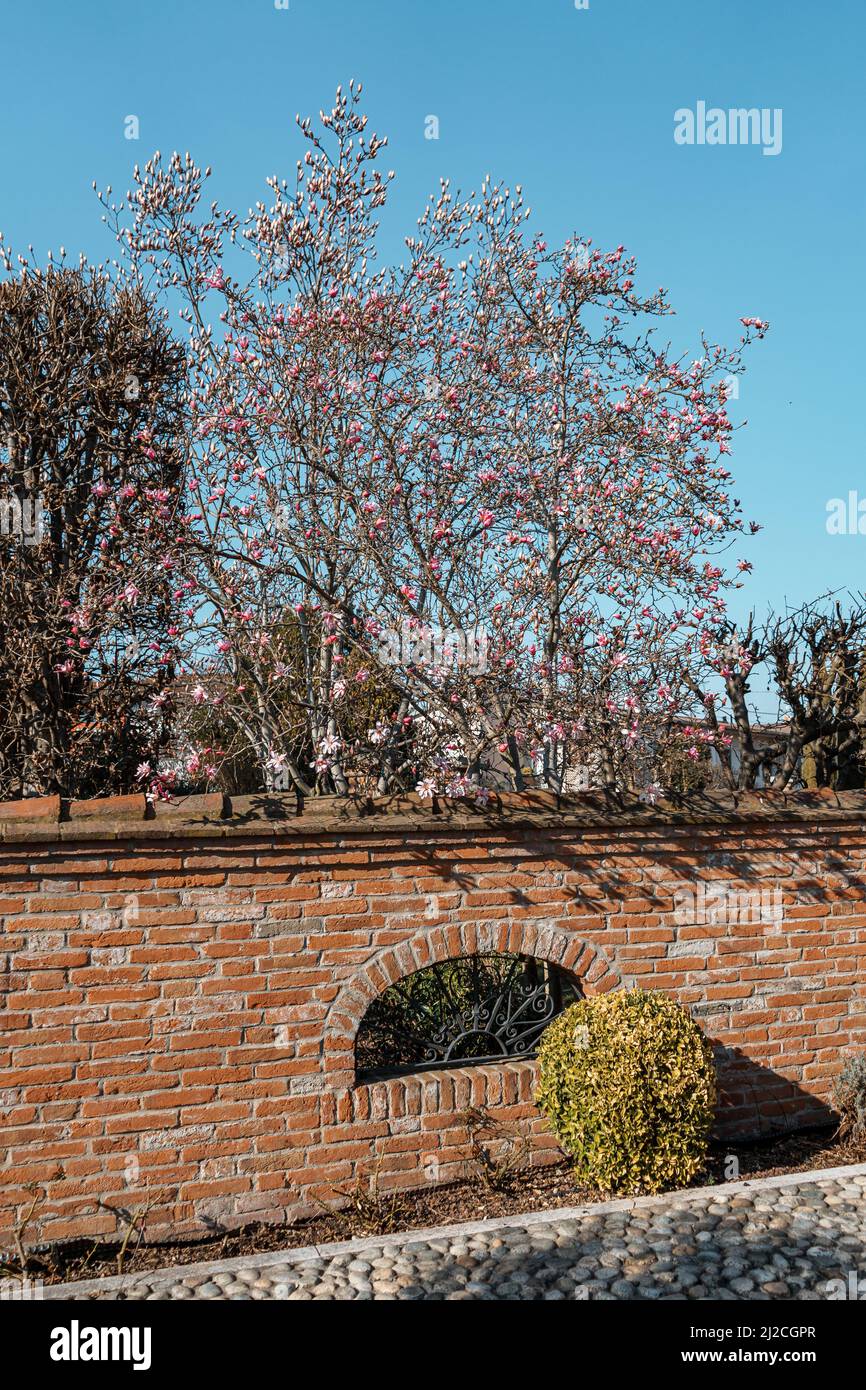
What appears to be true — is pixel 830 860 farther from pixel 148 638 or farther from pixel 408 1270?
pixel 148 638

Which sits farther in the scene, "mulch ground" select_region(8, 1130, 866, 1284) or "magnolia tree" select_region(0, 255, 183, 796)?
"magnolia tree" select_region(0, 255, 183, 796)

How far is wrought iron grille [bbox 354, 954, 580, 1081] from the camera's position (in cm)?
595

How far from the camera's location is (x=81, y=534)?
764cm

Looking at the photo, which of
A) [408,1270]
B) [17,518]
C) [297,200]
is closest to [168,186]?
[297,200]

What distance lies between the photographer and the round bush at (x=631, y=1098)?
5.34m

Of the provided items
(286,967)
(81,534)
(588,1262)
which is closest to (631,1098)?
(588,1262)

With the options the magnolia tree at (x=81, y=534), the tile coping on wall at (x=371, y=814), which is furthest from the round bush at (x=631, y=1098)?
the magnolia tree at (x=81, y=534)

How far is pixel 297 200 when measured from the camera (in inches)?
316

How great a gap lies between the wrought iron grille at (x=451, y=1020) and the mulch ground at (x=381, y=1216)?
663 mm

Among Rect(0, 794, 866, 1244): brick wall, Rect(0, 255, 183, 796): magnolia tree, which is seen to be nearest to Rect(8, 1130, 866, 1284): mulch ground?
Rect(0, 794, 866, 1244): brick wall

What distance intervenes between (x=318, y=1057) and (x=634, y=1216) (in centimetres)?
173

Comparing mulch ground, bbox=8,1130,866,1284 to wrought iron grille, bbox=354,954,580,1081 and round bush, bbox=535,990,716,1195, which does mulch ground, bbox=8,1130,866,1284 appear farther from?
wrought iron grille, bbox=354,954,580,1081

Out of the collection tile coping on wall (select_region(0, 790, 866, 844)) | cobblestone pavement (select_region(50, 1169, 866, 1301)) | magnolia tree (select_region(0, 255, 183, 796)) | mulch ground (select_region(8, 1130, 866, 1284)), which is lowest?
mulch ground (select_region(8, 1130, 866, 1284))

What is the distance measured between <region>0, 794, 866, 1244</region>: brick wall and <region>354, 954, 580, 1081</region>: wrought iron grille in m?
0.22
